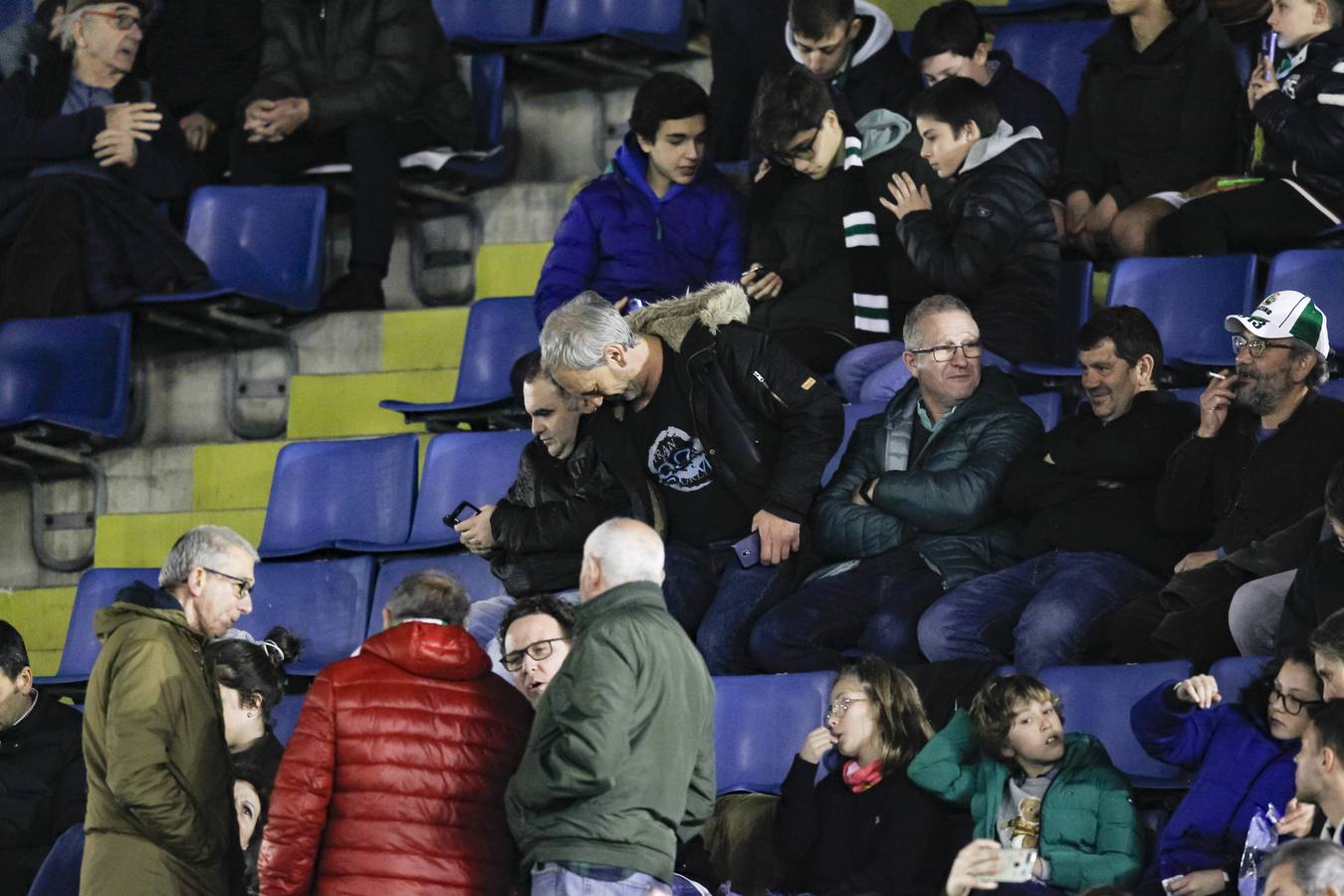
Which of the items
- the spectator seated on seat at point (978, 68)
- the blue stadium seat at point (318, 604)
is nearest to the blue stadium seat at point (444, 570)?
the blue stadium seat at point (318, 604)

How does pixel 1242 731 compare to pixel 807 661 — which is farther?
pixel 807 661

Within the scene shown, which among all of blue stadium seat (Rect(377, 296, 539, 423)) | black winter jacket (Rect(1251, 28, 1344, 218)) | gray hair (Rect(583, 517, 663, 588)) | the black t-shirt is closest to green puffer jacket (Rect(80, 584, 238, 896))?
gray hair (Rect(583, 517, 663, 588))

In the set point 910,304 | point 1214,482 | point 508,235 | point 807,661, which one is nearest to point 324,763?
point 807,661

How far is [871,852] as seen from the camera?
15.4 ft

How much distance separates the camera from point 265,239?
7.67 metres

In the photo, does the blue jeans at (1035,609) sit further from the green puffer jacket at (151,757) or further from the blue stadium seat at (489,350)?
the blue stadium seat at (489,350)

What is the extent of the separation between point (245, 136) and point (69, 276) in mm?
828

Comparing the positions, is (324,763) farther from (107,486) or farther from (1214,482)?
(107,486)

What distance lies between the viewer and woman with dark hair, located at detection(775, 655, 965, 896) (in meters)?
4.68

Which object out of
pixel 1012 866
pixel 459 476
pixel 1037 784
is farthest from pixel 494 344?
pixel 1012 866

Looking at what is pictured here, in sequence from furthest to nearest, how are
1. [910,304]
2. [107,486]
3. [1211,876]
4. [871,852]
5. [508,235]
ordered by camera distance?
1. [508,235]
2. [107,486]
3. [910,304]
4. [871,852]
5. [1211,876]

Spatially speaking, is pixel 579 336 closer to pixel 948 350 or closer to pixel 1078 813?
pixel 948 350

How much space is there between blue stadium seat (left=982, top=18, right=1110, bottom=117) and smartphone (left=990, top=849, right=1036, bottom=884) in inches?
142

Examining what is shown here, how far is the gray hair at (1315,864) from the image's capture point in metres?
3.40
